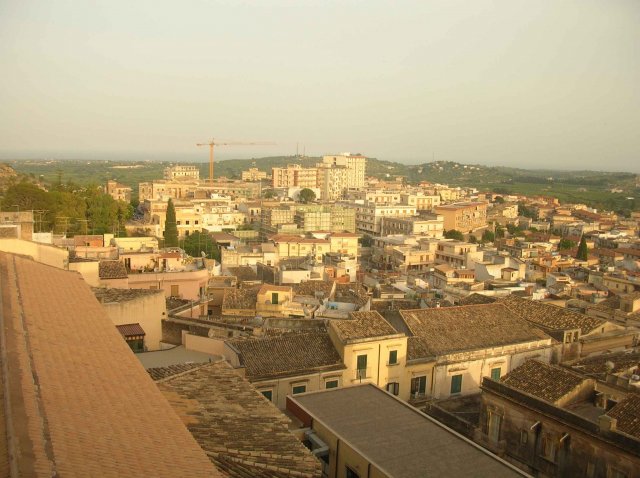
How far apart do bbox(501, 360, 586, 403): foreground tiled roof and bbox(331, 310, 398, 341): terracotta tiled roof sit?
308 centimetres

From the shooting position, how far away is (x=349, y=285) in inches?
990

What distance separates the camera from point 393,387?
14.4 metres

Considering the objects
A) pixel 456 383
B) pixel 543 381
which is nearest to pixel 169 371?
pixel 543 381

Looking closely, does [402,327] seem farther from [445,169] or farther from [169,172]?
[445,169]

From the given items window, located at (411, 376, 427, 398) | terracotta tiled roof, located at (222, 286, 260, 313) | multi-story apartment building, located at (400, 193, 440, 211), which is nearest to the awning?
terracotta tiled roof, located at (222, 286, 260, 313)

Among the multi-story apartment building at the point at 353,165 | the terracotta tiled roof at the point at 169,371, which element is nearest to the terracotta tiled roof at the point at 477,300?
the terracotta tiled roof at the point at 169,371

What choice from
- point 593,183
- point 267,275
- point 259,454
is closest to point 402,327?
point 259,454

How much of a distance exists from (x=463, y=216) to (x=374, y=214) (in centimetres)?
1059

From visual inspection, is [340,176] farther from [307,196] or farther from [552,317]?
[552,317]

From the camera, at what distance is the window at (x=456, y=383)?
15.4m

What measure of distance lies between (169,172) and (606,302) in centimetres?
10577

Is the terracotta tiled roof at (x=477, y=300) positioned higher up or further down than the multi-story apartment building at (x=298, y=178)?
further down

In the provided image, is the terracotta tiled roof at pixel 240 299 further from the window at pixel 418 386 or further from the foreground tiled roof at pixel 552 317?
the foreground tiled roof at pixel 552 317

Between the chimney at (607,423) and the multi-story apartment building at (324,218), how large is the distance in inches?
1728
